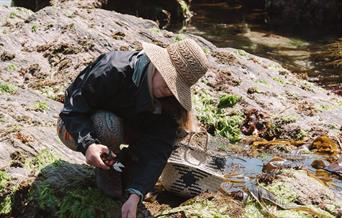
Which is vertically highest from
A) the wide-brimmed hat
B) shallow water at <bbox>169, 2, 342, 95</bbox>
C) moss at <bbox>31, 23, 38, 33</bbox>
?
the wide-brimmed hat

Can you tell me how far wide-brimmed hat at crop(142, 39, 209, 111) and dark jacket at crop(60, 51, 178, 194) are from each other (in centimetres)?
23

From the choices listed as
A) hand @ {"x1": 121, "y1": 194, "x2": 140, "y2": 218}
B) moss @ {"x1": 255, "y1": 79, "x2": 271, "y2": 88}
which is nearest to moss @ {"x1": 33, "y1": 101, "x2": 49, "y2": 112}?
hand @ {"x1": 121, "y1": 194, "x2": 140, "y2": 218}

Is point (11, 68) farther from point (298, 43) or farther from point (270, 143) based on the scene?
point (298, 43)

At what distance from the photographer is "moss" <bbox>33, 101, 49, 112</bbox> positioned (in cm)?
655

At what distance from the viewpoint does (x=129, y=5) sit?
18547 millimetres

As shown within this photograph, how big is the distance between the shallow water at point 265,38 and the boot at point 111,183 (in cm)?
717

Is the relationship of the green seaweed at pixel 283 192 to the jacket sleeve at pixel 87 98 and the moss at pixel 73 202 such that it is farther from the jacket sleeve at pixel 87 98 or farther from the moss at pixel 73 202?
the jacket sleeve at pixel 87 98

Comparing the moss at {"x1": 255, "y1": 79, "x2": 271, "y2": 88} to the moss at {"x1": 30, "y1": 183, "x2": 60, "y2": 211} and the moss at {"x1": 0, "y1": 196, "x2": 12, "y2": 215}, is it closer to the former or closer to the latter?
the moss at {"x1": 30, "y1": 183, "x2": 60, "y2": 211}

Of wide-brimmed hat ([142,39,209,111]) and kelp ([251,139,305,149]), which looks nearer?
wide-brimmed hat ([142,39,209,111])

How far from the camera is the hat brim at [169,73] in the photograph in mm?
4109

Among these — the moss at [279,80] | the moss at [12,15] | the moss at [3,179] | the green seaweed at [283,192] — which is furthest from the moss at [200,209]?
the moss at [12,15]

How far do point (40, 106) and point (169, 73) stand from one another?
2903 millimetres

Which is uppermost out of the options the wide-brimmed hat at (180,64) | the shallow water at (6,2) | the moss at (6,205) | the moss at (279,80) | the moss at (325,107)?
the wide-brimmed hat at (180,64)

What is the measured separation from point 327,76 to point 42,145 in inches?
329
